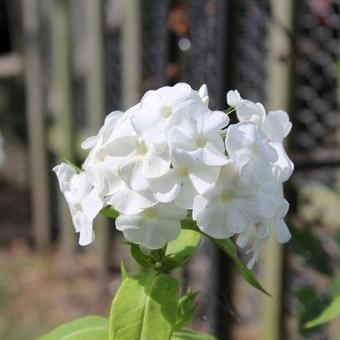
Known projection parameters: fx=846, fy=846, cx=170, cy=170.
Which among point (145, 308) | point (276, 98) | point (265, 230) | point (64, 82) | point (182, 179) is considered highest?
point (182, 179)

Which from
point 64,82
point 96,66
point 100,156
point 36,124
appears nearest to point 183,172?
point 100,156

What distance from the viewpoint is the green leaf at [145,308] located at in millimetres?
1117

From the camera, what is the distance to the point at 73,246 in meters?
4.84

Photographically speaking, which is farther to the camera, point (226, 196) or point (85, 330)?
point (85, 330)

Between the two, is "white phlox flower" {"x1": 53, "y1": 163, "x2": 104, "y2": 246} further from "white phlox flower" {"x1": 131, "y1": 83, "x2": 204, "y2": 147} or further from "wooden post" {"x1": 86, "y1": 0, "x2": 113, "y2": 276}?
"wooden post" {"x1": 86, "y1": 0, "x2": 113, "y2": 276}

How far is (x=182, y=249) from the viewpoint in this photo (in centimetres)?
120

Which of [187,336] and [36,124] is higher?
[187,336]

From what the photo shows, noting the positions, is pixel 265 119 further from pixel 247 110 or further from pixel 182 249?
pixel 182 249

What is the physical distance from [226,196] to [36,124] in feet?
13.7

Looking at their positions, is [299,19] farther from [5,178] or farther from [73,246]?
[5,178]

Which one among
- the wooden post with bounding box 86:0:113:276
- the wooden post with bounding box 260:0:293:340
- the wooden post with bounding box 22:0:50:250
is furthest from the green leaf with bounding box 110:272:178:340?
the wooden post with bounding box 22:0:50:250

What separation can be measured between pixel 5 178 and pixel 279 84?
3.63 m

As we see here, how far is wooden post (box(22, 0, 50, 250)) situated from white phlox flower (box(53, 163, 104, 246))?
391 centimetres

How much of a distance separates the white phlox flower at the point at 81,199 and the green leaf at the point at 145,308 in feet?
0.31
